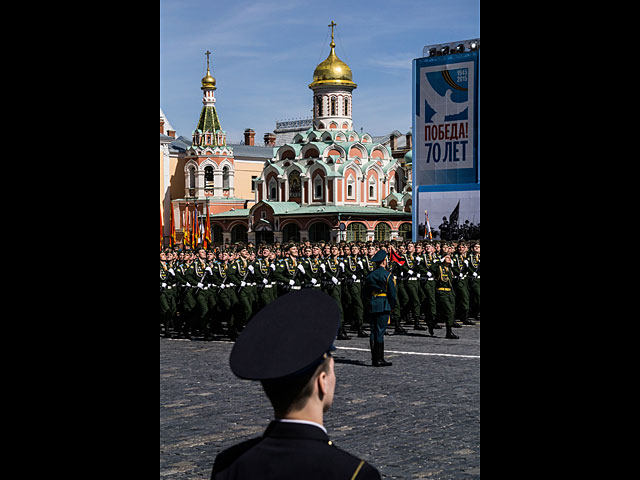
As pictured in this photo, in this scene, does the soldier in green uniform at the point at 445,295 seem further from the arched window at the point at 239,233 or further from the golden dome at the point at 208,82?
the golden dome at the point at 208,82

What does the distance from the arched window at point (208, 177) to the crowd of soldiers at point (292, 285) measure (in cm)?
4963

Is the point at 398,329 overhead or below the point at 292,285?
below

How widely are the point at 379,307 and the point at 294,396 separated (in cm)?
968

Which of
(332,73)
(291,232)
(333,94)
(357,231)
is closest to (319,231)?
(291,232)

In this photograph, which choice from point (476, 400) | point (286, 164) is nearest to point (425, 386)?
point (476, 400)

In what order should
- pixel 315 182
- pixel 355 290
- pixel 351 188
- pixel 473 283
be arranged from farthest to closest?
pixel 315 182
pixel 351 188
pixel 473 283
pixel 355 290

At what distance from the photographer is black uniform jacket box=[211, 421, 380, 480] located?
2.11 metres

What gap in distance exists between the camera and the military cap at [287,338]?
217 centimetres

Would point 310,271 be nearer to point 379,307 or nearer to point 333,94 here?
point 379,307

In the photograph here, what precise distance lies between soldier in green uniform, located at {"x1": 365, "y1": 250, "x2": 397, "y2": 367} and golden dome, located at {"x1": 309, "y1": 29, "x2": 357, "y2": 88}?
173 feet

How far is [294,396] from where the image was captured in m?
2.21

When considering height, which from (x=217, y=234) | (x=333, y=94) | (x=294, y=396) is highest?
(x=333, y=94)
